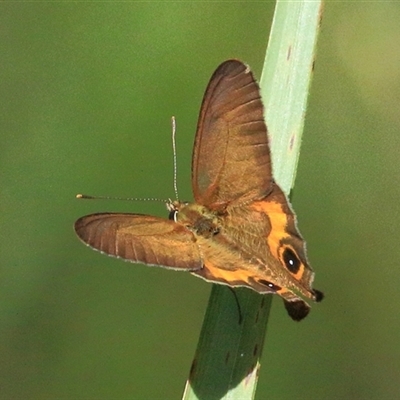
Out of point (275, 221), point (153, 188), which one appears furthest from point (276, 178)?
point (153, 188)

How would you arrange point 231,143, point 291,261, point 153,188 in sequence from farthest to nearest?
1. point 153,188
2. point 231,143
3. point 291,261

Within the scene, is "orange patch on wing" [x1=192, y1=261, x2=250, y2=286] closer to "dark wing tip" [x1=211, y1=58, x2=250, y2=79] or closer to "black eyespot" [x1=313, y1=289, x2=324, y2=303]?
"black eyespot" [x1=313, y1=289, x2=324, y2=303]

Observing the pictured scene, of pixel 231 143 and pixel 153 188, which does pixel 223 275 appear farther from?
pixel 153 188

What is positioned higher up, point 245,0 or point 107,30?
point 245,0

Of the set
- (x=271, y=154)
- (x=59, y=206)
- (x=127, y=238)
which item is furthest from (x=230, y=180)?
(x=59, y=206)

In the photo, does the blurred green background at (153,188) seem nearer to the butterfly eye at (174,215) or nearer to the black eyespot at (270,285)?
the butterfly eye at (174,215)

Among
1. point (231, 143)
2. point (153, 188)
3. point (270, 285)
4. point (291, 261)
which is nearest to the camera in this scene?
point (270, 285)

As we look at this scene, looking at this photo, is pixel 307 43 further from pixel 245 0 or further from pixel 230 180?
pixel 245 0
